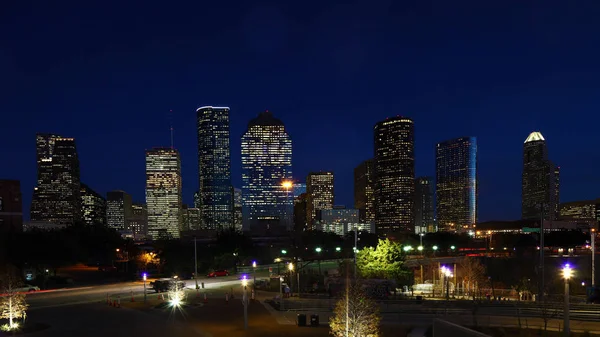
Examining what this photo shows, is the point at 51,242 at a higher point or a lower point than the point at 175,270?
higher

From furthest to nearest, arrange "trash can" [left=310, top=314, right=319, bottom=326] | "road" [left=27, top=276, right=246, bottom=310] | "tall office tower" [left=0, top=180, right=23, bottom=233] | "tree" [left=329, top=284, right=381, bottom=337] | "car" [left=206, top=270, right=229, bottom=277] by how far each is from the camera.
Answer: "tall office tower" [left=0, top=180, right=23, bottom=233]
"car" [left=206, top=270, right=229, bottom=277]
"road" [left=27, top=276, right=246, bottom=310]
"trash can" [left=310, top=314, right=319, bottom=326]
"tree" [left=329, top=284, right=381, bottom=337]

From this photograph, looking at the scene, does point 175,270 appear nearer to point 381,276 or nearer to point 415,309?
point 381,276

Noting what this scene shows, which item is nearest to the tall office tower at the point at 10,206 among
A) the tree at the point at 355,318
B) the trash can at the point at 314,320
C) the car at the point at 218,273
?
the car at the point at 218,273

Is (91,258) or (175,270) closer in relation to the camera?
(175,270)

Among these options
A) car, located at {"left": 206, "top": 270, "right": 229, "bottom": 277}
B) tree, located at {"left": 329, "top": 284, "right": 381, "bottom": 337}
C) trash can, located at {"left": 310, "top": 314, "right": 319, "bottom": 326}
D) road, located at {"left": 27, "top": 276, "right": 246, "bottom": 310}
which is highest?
tree, located at {"left": 329, "top": 284, "right": 381, "bottom": 337}

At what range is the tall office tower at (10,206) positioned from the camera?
7919 centimetres

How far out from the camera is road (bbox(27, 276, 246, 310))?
40.8 metres

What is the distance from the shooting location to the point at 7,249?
62594 millimetres

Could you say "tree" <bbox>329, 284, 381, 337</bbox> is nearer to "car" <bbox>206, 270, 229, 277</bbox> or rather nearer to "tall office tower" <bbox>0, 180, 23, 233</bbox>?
"car" <bbox>206, 270, 229, 277</bbox>

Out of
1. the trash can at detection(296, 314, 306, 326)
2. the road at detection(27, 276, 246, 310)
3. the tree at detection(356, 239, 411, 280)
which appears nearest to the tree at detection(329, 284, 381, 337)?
the trash can at detection(296, 314, 306, 326)

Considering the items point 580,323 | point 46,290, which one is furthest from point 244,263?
point 580,323

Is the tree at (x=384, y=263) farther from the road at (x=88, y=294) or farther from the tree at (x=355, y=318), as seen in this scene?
the tree at (x=355, y=318)

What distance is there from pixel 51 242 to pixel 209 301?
122 ft

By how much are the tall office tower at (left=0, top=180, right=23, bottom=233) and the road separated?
37.8 m
